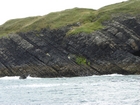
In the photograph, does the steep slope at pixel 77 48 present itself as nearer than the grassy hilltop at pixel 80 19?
Yes

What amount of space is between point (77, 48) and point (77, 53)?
2134mm

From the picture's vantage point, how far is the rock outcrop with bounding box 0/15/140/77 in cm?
11162

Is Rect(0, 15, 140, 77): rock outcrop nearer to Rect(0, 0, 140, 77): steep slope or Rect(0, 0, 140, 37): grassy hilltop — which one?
Rect(0, 0, 140, 77): steep slope

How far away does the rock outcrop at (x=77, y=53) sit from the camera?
112 m

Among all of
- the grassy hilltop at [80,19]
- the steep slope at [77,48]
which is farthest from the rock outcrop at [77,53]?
the grassy hilltop at [80,19]

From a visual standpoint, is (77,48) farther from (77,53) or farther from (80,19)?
(80,19)

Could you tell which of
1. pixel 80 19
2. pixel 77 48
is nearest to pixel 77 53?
pixel 77 48

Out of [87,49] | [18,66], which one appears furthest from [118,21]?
[18,66]

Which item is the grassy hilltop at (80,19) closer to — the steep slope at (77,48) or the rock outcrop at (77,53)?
the steep slope at (77,48)

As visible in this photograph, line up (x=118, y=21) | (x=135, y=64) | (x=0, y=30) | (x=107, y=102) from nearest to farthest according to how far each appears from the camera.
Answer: (x=107, y=102)
(x=135, y=64)
(x=118, y=21)
(x=0, y=30)

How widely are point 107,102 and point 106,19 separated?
92.4 meters

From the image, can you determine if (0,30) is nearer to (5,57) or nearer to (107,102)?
(5,57)

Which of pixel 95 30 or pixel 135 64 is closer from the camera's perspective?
pixel 135 64

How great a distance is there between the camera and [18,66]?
126438 millimetres
